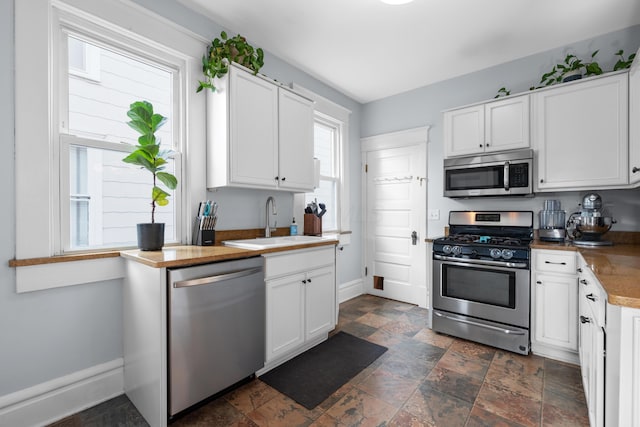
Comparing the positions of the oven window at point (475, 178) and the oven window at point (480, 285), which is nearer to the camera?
the oven window at point (480, 285)

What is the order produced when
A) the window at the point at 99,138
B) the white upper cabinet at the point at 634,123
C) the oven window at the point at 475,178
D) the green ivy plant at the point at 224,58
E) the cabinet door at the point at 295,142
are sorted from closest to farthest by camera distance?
the window at the point at 99,138
the white upper cabinet at the point at 634,123
the green ivy plant at the point at 224,58
the cabinet door at the point at 295,142
the oven window at the point at 475,178

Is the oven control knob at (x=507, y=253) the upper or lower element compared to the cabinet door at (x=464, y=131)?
lower

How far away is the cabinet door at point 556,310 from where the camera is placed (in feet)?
7.52

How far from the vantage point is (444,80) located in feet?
11.7

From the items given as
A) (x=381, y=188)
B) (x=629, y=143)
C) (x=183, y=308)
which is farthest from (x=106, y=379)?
(x=629, y=143)

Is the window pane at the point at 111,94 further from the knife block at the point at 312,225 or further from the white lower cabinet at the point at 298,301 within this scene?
the knife block at the point at 312,225

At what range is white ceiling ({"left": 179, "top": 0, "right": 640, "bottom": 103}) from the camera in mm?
2279

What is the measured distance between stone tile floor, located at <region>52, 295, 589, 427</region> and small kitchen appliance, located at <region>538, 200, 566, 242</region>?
1.05 m

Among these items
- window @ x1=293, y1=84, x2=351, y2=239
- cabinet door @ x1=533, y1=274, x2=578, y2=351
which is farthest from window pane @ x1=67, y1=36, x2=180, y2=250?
cabinet door @ x1=533, y1=274, x2=578, y2=351

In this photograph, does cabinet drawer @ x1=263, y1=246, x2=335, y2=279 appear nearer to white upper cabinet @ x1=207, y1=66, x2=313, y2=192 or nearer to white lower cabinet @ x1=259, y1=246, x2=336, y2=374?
white lower cabinet @ x1=259, y1=246, x2=336, y2=374

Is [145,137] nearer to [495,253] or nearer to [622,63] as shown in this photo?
[495,253]

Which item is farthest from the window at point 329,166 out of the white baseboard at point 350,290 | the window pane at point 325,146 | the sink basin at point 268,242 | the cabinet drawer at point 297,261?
the cabinet drawer at point 297,261

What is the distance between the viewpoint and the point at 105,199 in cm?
198

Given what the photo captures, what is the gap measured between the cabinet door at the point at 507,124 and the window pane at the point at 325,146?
1.77 m
